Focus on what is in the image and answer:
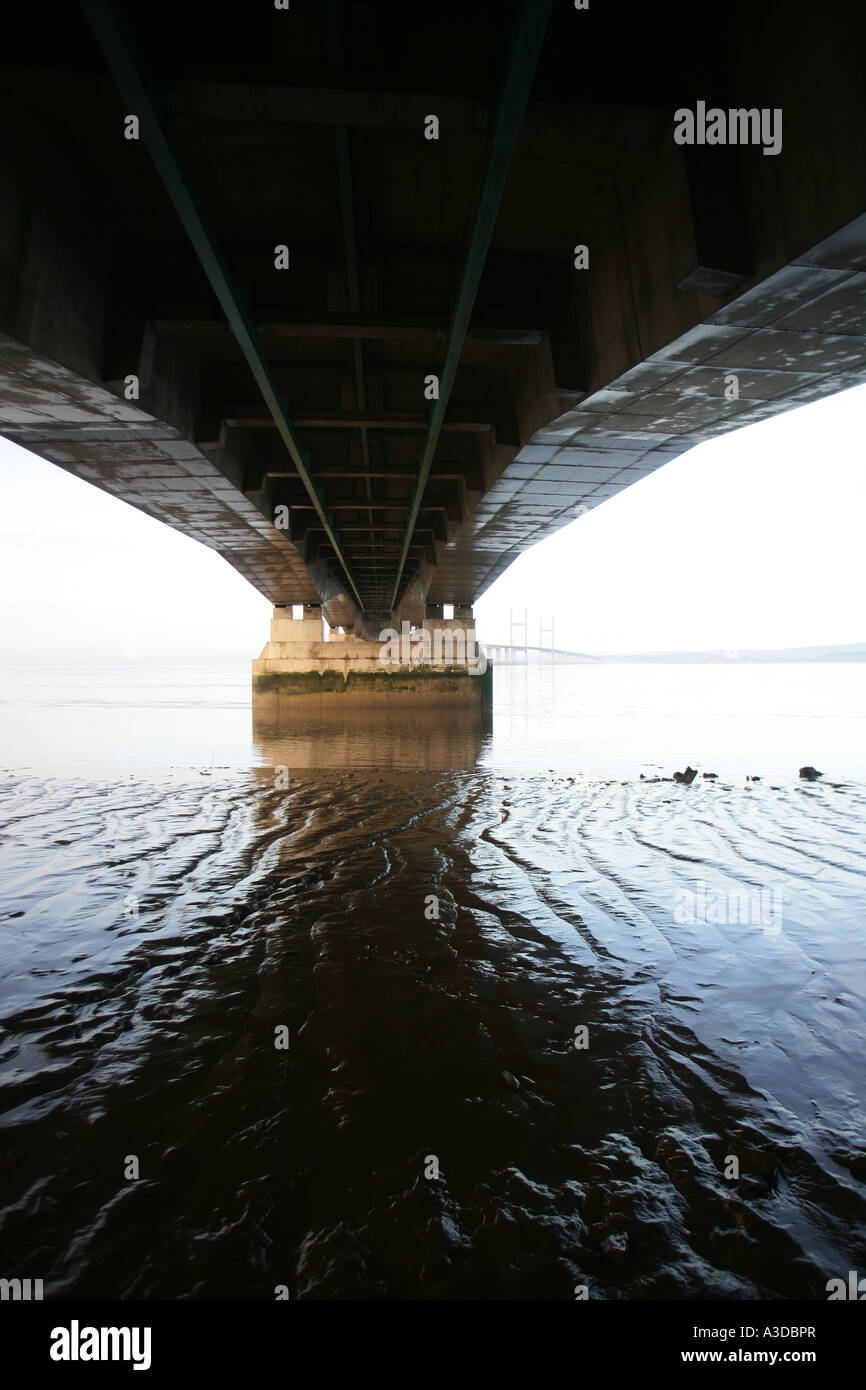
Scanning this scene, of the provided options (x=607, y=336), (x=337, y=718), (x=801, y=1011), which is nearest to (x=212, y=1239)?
(x=801, y=1011)

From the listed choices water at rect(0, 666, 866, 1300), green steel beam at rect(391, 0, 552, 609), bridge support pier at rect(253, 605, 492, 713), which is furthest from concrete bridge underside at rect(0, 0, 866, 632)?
bridge support pier at rect(253, 605, 492, 713)

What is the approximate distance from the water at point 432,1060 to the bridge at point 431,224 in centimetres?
468

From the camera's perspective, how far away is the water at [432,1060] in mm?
2643

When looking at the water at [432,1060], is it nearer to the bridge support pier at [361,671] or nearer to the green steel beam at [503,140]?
the green steel beam at [503,140]

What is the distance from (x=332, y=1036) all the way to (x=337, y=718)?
86.5ft

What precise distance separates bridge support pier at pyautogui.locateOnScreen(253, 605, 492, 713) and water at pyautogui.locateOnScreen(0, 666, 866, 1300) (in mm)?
20679

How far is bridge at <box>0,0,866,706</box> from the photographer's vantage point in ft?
12.4

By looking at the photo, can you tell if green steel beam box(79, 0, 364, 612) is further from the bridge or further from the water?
the water

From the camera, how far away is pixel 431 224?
578 cm

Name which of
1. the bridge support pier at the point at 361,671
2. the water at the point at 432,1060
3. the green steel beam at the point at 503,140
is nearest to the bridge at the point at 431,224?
the green steel beam at the point at 503,140

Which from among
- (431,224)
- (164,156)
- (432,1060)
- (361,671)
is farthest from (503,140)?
(361,671)

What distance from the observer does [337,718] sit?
99.3 ft

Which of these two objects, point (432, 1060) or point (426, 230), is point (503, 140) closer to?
point (426, 230)
